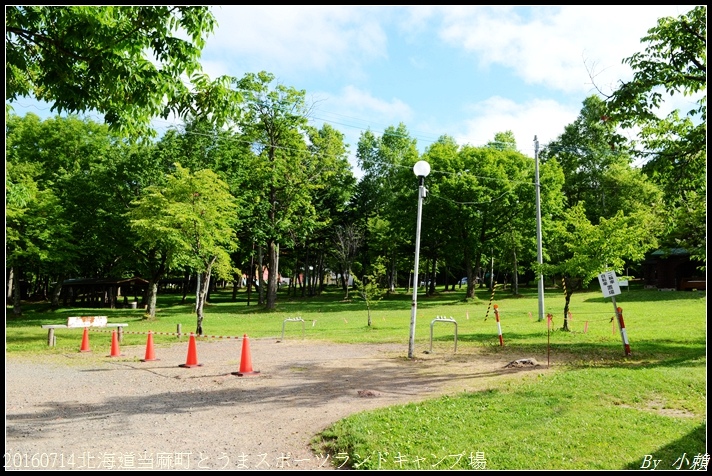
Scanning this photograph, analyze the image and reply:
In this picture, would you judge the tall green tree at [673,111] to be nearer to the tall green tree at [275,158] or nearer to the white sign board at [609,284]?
the white sign board at [609,284]

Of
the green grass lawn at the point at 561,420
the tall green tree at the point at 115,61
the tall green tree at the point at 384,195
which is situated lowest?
the green grass lawn at the point at 561,420

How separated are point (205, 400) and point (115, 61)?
4.97m

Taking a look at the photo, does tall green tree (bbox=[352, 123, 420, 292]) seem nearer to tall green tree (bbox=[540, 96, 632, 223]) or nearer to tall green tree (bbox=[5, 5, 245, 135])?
tall green tree (bbox=[540, 96, 632, 223])

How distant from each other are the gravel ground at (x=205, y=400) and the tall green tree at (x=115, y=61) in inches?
150

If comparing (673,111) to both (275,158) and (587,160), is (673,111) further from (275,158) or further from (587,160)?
(587,160)

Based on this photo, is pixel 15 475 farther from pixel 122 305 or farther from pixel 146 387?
pixel 122 305

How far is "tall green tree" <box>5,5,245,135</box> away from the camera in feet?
20.6

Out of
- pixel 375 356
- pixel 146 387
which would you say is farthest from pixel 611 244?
pixel 146 387

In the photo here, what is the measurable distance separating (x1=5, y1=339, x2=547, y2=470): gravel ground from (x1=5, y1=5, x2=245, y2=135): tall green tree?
3.80 meters

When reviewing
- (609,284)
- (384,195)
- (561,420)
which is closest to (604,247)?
(609,284)

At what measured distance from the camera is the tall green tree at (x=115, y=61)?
6266 millimetres

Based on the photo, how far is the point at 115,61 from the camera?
6.57 m

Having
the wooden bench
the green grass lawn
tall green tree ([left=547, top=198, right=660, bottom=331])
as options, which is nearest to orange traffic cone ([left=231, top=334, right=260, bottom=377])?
the green grass lawn

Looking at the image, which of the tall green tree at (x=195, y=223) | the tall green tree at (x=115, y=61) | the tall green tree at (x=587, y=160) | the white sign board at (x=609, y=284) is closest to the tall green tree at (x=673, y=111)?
the white sign board at (x=609, y=284)
